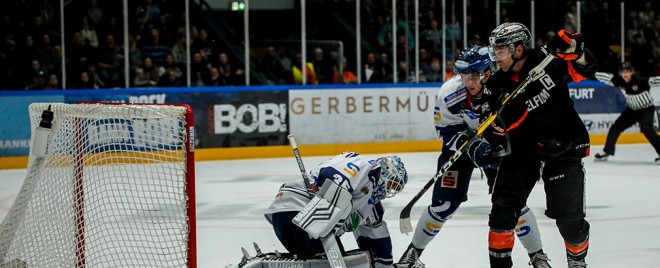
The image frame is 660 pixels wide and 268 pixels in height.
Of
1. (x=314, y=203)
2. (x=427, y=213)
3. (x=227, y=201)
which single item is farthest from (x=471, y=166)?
(x=227, y=201)

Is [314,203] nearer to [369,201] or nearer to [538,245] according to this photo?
[369,201]

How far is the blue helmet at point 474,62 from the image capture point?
14.6 ft

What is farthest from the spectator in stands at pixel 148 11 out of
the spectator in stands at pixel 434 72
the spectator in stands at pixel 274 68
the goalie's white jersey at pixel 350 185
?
the goalie's white jersey at pixel 350 185

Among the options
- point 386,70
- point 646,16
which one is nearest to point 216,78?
point 386,70

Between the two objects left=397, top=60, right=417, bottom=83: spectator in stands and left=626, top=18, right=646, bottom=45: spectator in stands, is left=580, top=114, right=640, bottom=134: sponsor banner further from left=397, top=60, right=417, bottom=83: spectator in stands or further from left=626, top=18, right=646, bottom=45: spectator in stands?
left=397, top=60, right=417, bottom=83: spectator in stands

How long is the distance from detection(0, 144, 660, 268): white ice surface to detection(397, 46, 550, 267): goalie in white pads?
0.31 m

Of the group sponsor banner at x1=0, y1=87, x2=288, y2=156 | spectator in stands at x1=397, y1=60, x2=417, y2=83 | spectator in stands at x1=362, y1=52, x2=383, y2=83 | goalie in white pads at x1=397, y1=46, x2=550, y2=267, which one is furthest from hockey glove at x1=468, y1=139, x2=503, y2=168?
spectator in stands at x1=397, y1=60, x2=417, y2=83

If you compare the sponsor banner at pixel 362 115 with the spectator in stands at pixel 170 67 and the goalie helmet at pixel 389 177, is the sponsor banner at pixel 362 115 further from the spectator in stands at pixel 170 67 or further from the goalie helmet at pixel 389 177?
the goalie helmet at pixel 389 177

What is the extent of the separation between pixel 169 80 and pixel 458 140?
22.1 feet

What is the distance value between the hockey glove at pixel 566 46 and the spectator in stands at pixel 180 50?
24.2 feet

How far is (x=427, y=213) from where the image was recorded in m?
4.76

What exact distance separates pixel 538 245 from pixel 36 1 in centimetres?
723

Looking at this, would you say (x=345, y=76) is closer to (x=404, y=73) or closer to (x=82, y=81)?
(x=404, y=73)

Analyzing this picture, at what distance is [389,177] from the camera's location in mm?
4059
